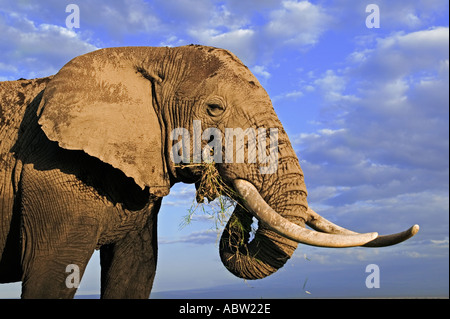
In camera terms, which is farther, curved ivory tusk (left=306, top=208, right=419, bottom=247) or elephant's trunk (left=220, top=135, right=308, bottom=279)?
elephant's trunk (left=220, top=135, right=308, bottom=279)

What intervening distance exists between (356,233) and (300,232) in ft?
2.95

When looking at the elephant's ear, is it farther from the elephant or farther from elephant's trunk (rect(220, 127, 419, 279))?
elephant's trunk (rect(220, 127, 419, 279))

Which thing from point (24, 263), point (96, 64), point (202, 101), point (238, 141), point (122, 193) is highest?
point (96, 64)

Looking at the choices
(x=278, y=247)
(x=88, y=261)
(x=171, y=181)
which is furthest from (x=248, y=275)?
(x=88, y=261)

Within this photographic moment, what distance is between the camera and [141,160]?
6.43m

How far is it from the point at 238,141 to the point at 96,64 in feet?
6.71

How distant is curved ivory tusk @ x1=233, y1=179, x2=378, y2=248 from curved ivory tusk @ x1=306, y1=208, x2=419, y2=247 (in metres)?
0.32

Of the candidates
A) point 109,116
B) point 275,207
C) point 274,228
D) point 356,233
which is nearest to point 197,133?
point 109,116

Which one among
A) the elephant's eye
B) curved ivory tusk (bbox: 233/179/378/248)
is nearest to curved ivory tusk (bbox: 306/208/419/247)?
curved ivory tusk (bbox: 233/179/378/248)

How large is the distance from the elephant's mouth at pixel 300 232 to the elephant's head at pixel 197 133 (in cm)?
1

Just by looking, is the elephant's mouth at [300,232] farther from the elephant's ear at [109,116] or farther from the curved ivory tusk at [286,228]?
the elephant's ear at [109,116]

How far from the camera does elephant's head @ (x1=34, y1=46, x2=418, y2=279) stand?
6.20 m

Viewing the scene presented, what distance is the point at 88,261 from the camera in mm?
6727

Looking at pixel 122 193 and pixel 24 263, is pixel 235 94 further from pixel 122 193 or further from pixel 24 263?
pixel 24 263
